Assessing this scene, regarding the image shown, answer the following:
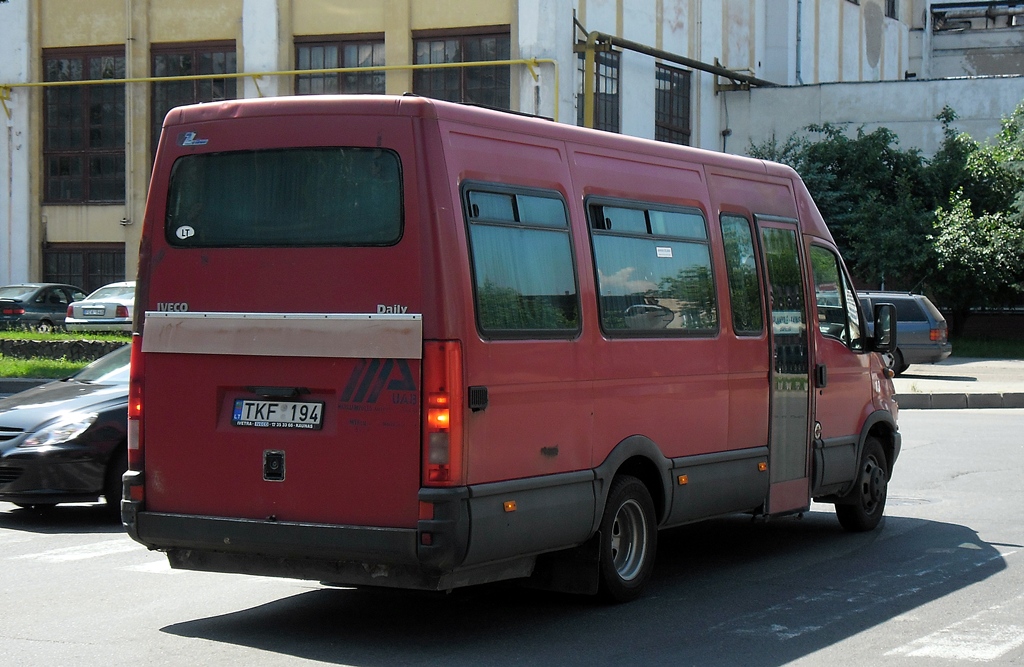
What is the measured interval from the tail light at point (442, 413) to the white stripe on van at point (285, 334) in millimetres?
105

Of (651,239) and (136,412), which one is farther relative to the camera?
(651,239)

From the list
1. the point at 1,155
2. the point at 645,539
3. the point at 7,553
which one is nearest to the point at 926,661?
the point at 645,539

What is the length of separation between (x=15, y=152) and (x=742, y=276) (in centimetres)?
3267

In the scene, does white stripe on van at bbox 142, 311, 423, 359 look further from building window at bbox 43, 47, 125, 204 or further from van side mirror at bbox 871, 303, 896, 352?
building window at bbox 43, 47, 125, 204

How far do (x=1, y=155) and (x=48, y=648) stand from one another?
33855mm

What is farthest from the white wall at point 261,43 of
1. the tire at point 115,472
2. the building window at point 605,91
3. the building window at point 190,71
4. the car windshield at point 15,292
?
the tire at point 115,472

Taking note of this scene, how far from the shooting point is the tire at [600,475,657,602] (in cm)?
753

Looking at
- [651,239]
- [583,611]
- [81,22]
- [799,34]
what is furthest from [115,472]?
[799,34]

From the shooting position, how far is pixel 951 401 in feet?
73.6

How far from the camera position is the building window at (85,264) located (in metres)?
37.4

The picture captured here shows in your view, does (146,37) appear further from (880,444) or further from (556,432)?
(556,432)

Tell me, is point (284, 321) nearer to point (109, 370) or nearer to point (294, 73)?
point (109, 370)

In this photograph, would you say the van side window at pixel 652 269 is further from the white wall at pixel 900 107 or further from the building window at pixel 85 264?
the white wall at pixel 900 107

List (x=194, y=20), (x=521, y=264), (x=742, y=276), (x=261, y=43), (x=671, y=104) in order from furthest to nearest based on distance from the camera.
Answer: (x=671, y=104), (x=194, y=20), (x=261, y=43), (x=742, y=276), (x=521, y=264)
